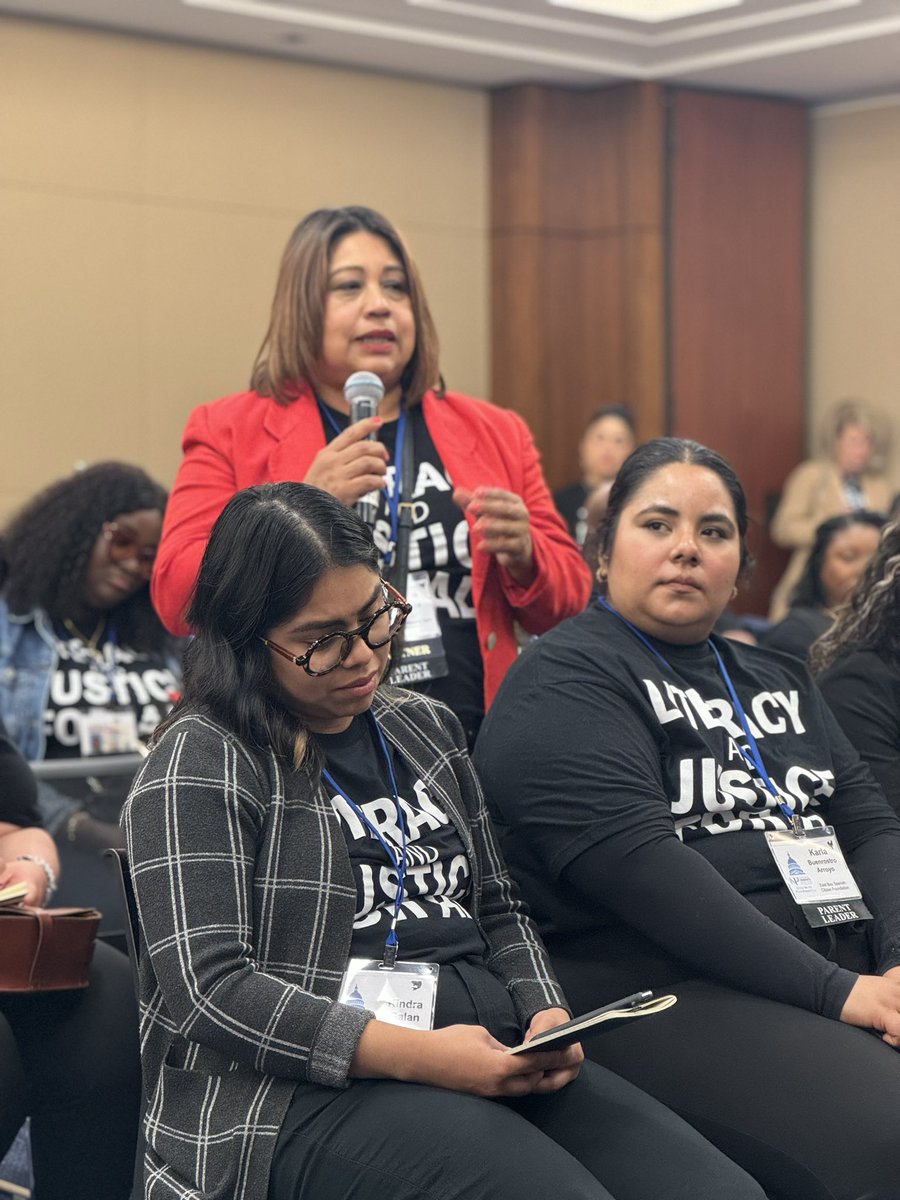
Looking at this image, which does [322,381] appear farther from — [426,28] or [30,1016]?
[426,28]

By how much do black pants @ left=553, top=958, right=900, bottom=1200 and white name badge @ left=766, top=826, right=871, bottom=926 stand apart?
Answer: 0.61ft

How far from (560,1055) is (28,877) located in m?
0.98

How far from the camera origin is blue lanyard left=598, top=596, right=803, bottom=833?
2.27 metres

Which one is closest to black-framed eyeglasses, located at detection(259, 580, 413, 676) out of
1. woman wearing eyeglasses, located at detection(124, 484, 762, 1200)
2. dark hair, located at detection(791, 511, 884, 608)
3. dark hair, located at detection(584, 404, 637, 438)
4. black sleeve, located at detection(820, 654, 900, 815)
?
woman wearing eyeglasses, located at detection(124, 484, 762, 1200)

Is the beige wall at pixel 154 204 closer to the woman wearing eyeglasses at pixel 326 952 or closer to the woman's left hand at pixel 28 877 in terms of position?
the woman's left hand at pixel 28 877

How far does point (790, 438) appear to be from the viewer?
890 cm

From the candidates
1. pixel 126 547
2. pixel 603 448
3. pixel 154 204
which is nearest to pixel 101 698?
pixel 126 547

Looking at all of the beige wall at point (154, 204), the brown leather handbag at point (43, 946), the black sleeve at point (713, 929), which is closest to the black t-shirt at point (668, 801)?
the black sleeve at point (713, 929)

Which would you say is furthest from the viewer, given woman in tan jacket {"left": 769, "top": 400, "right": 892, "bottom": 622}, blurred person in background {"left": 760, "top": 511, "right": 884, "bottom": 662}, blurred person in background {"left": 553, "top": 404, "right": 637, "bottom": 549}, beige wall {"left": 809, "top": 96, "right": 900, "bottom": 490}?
beige wall {"left": 809, "top": 96, "right": 900, "bottom": 490}

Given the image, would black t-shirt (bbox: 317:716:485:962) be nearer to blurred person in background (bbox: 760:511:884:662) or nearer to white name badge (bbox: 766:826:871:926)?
white name badge (bbox: 766:826:871:926)

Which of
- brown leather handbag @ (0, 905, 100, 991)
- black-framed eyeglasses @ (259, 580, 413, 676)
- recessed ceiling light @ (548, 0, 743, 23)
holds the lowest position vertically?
brown leather handbag @ (0, 905, 100, 991)

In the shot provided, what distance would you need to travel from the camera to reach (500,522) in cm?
235

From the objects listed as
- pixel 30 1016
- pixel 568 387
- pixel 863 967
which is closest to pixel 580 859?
pixel 863 967

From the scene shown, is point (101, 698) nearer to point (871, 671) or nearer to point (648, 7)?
point (871, 671)
